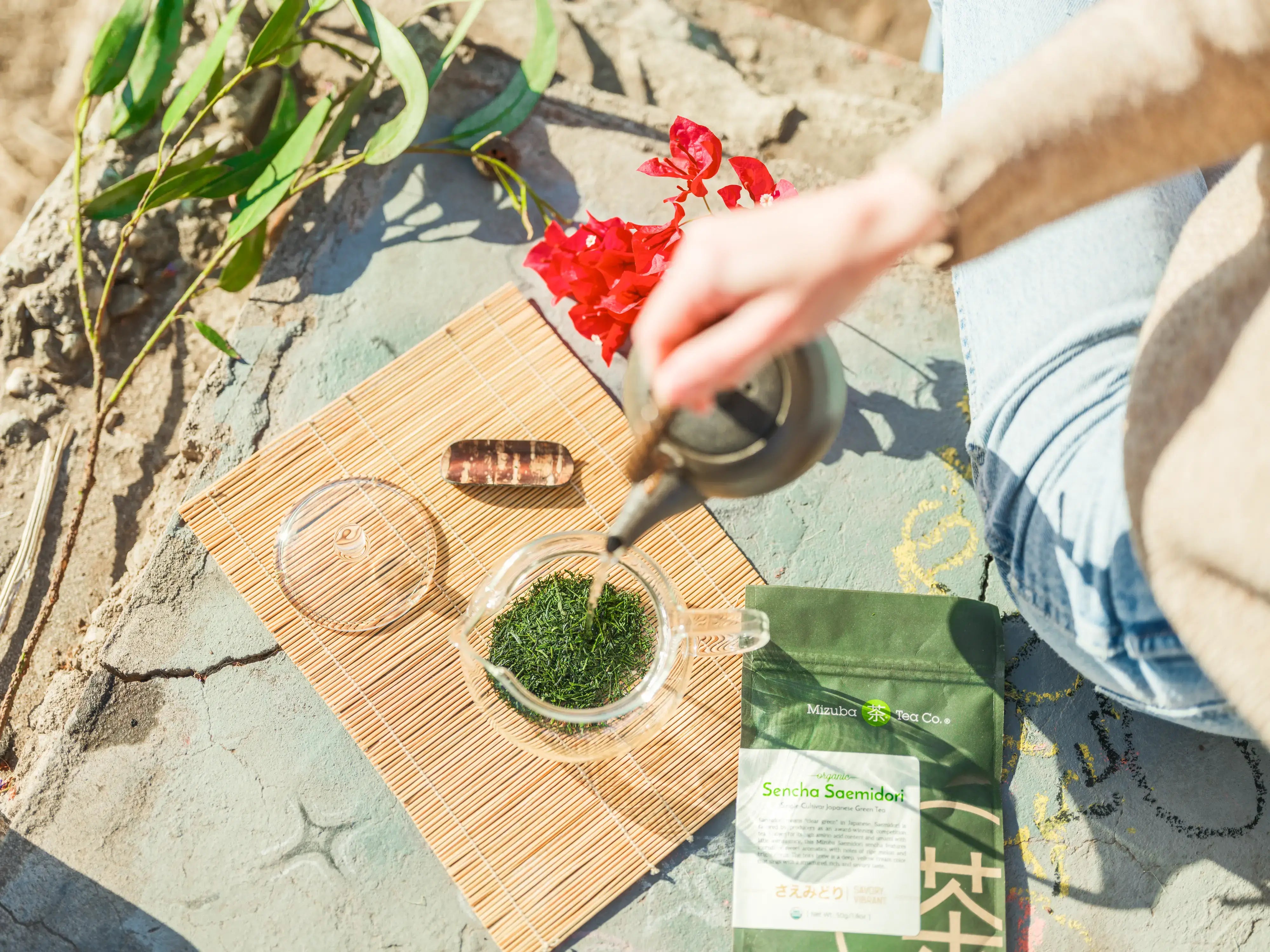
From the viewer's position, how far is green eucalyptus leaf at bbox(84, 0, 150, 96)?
1.04 m

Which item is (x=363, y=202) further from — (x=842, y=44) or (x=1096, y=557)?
(x=1096, y=557)

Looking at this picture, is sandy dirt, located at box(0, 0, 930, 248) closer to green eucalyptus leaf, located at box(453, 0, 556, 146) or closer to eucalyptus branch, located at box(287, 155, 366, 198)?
eucalyptus branch, located at box(287, 155, 366, 198)

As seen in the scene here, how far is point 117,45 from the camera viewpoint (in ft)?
3.42

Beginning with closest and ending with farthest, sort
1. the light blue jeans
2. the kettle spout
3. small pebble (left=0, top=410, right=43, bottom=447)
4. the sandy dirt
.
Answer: the kettle spout → the light blue jeans → small pebble (left=0, top=410, right=43, bottom=447) → the sandy dirt

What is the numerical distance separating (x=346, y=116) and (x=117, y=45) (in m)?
0.27

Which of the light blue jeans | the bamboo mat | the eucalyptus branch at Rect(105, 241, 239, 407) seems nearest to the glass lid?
the bamboo mat

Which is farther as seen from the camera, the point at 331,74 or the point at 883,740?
the point at 331,74

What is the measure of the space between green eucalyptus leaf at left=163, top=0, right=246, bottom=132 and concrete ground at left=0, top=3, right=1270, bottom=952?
0.62 ft

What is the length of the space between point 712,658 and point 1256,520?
54cm

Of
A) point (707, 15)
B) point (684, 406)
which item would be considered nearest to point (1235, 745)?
point (684, 406)

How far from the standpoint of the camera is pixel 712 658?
3.14 feet

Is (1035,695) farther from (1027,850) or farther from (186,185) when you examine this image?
(186,185)

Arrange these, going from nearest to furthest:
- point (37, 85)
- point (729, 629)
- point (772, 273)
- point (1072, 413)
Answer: point (772, 273)
point (1072, 413)
point (729, 629)
point (37, 85)

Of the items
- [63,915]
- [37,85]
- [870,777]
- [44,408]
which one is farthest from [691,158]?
[37,85]
